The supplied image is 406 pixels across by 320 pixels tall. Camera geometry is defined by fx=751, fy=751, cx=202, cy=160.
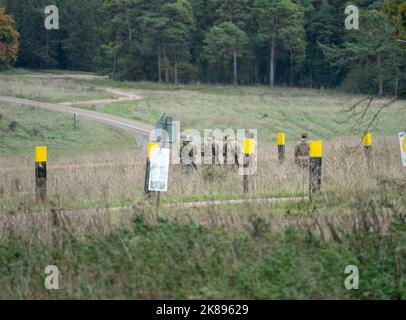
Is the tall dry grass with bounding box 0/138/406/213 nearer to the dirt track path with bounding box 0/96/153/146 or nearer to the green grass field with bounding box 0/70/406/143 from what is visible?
the dirt track path with bounding box 0/96/153/146

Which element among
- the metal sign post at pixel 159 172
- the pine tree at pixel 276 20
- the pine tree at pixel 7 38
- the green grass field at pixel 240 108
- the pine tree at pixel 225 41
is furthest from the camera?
the pine tree at pixel 225 41

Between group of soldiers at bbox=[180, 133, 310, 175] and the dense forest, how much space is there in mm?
50854

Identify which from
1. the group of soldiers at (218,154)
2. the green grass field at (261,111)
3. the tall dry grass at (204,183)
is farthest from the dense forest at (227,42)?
the tall dry grass at (204,183)

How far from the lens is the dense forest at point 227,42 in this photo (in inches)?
3100

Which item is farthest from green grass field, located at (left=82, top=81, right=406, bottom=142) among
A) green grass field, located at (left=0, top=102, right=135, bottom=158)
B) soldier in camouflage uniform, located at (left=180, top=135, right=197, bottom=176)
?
soldier in camouflage uniform, located at (left=180, top=135, right=197, bottom=176)

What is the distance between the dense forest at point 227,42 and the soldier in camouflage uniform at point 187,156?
51312mm

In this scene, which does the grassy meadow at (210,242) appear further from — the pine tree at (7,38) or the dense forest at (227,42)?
the pine tree at (7,38)

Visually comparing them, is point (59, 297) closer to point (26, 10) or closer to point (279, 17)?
point (279, 17)

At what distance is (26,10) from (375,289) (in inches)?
3980

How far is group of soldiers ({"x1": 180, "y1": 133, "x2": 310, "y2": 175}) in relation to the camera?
58.1ft

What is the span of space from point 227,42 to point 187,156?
63411 millimetres

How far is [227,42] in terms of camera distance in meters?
A: 80.0

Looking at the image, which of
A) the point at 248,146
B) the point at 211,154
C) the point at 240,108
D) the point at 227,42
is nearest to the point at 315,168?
the point at 248,146
